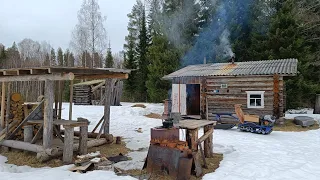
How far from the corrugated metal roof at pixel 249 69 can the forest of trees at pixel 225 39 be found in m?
4.40

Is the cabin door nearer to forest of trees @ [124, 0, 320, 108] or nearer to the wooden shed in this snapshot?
the wooden shed

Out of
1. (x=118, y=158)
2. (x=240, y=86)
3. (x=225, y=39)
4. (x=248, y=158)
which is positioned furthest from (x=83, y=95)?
(x=248, y=158)

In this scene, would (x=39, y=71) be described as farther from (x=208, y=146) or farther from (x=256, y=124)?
(x=256, y=124)

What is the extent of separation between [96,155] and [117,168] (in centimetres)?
92

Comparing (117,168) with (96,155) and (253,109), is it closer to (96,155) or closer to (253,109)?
(96,155)

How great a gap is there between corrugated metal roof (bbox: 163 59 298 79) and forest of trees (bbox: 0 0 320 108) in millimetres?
4082

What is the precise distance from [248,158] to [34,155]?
19.4 ft

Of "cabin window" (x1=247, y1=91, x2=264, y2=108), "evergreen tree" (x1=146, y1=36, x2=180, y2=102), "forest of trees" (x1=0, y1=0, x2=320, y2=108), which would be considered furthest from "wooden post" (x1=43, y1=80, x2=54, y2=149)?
"evergreen tree" (x1=146, y1=36, x2=180, y2=102)

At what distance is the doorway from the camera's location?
1866cm

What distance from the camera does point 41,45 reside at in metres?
58.1

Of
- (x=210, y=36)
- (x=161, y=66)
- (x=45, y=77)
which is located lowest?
(x=45, y=77)

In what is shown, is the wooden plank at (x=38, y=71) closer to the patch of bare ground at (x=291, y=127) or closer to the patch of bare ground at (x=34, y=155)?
the patch of bare ground at (x=34, y=155)

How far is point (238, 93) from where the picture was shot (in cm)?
1477

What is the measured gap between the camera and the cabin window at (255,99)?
14.2 metres
